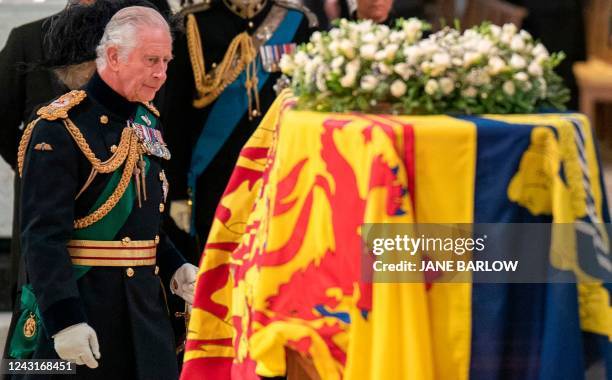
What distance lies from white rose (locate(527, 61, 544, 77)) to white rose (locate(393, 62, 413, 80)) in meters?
0.26

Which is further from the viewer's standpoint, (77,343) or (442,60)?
(77,343)

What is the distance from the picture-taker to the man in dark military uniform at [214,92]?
5.19 metres

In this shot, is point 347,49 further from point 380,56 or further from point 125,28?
point 125,28

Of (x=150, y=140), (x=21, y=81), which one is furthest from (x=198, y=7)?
(x=150, y=140)

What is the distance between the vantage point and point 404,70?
2877 mm

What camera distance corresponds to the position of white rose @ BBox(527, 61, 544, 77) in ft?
9.54

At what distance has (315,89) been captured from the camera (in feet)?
9.84

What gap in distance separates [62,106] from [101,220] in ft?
1.06

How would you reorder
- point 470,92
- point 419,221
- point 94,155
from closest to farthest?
1. point 419,221
2. point 470,92
3. point 94,155

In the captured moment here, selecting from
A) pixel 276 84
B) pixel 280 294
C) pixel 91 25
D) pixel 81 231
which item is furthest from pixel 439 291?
pixel 276 84

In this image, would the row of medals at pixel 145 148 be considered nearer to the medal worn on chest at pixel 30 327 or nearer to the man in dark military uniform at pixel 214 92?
the medal worn on chest at pixel 30 327

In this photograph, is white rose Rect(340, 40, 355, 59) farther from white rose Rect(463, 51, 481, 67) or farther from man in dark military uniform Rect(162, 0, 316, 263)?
man in dark military uniform Rect(162, 0, 316, 263)
